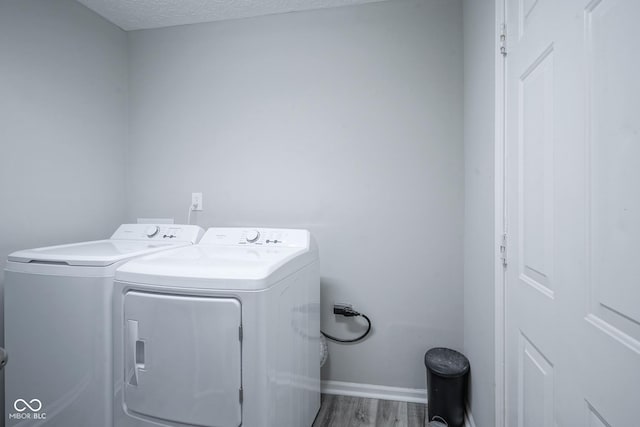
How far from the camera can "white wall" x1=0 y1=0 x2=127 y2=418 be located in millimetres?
1521

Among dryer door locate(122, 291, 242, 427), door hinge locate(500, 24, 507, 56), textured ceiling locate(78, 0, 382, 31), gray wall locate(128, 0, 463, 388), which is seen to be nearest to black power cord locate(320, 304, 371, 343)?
gray wall locate(128, 0, 463, 388)

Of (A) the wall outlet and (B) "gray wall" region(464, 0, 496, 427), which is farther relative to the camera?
(A) the wall outlet

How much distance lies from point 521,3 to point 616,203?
2.64 ft

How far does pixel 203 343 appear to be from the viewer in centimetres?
102

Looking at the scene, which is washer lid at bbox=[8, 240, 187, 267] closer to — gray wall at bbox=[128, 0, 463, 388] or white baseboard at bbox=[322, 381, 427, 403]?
gray wall at bbox=[128, 0, 463, 388]

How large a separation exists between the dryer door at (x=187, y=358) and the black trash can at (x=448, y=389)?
1.03 meters

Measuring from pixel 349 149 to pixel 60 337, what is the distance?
168 centimetres

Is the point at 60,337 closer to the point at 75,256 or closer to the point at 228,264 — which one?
the point at 75,256

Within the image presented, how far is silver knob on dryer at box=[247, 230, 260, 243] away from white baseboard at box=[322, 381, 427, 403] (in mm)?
1038

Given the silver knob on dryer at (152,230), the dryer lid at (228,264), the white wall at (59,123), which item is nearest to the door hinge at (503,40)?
the dryer lid at (228,264)

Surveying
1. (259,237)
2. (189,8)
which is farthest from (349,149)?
(189,8)

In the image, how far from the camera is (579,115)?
640mm

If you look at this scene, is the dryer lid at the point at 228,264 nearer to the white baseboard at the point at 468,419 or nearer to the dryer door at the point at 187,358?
the dryer door at the point at 187,358

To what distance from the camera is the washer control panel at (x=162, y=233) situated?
5.80 feet
